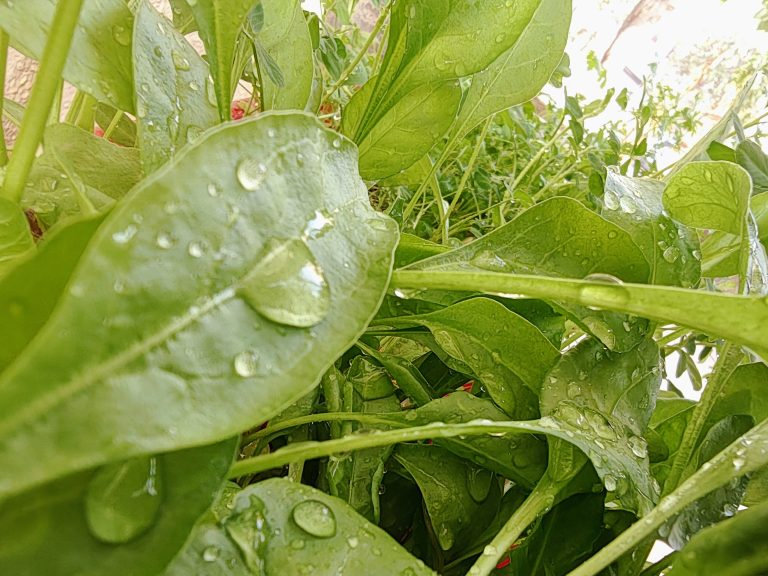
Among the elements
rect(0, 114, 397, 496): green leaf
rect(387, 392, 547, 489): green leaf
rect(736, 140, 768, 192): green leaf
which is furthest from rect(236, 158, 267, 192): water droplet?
rect(736, 140, 768, 192): green leaf

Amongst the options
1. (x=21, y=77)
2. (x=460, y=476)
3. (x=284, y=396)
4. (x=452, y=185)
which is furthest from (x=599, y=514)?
(x=21, y=77)

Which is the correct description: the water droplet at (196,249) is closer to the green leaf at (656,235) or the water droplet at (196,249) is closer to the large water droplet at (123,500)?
the large water droplet at (123,500)

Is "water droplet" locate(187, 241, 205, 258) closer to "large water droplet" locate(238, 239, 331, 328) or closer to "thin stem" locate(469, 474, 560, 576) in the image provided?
"large water droplet" locate(238, 239, 331, 328)

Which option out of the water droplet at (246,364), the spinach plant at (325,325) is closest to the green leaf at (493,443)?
the spinach plant at (325,325)

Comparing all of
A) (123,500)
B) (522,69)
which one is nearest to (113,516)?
(123,500)

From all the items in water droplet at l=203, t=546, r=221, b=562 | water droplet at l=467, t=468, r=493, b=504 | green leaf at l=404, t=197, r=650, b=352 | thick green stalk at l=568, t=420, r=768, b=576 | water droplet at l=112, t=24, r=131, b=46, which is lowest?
water droplet at l=467, t=468, r=493, b=504

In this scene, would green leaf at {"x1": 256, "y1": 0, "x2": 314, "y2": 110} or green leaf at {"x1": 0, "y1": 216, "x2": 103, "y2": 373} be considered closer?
green leaf at {"x1": 0, "y1": 216, "x2": 103, "y2": 373}

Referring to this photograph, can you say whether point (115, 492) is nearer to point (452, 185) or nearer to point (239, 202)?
point (239, 202)
